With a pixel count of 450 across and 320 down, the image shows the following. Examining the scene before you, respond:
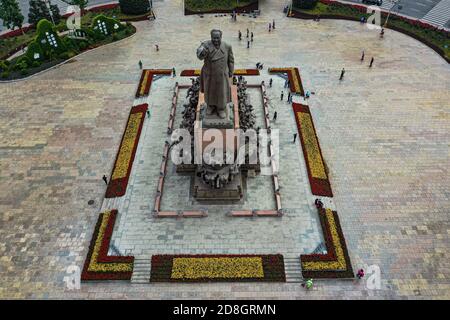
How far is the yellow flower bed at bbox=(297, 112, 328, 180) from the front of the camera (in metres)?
25.4

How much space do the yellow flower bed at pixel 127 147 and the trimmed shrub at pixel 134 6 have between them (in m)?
21.8

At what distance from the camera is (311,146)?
89.7ft

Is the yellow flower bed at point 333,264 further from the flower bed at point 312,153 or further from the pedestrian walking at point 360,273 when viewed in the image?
the flower bed at point 312,153

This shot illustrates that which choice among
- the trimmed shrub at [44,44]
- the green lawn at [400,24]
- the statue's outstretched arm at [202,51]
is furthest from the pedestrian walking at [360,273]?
the trimmed shrub at [44,44]

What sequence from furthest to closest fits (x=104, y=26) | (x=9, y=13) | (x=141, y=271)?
1. (x=104, y=26)
2. (x=9, y=13)
3. (x=141, y=271)

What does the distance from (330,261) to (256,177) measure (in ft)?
25.1

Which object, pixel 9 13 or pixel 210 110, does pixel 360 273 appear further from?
pixel 9 13

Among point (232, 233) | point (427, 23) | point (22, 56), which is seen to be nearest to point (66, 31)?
point (22, 56)

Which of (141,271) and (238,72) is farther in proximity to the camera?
(238,72)

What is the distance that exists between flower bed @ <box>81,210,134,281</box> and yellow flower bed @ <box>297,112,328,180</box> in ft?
46.6

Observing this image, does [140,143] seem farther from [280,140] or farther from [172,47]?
[172,47]

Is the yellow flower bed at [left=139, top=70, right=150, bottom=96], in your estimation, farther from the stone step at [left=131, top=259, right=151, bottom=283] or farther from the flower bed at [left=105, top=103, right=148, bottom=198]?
the stone step at [left=131, top=259, right=151, bottom=283]

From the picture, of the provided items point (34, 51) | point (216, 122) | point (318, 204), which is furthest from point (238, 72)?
point (34, 51)

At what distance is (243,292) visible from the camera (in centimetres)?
1906
